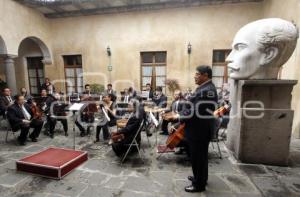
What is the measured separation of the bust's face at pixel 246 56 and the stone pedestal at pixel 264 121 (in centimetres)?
21

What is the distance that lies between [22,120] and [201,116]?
14.2 feet

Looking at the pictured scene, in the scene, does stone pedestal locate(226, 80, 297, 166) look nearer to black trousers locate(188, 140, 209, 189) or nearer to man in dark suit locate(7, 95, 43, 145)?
black trousers locate(188, 140, 209, 189)

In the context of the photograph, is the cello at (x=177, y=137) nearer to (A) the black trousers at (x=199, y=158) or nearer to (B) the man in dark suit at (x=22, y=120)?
(A) the black trousers at (x=199, y=158)

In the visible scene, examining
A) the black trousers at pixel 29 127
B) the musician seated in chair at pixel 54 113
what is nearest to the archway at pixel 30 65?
the musician seated in chair at pixel 54 113

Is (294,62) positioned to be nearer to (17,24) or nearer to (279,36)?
(279,36)

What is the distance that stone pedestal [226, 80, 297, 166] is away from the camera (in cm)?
343

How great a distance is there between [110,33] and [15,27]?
3.77 metres

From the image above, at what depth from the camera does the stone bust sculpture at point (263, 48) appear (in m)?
3.22

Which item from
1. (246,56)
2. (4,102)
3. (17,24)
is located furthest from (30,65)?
(246,56)

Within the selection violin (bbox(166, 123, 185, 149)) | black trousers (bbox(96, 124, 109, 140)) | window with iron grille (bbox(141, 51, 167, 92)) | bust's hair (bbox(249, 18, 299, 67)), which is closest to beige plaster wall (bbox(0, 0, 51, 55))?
window with iron grille (bbox(141, 51, 167, 92))

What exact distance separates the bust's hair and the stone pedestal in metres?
0.54

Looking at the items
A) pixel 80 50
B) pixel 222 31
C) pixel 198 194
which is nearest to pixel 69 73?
pixel 80 50

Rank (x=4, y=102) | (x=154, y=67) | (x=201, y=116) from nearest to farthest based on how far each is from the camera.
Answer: (x=201, y=116) < (x=4, y=102) < (x=154, y=67)

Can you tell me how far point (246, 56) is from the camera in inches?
138
